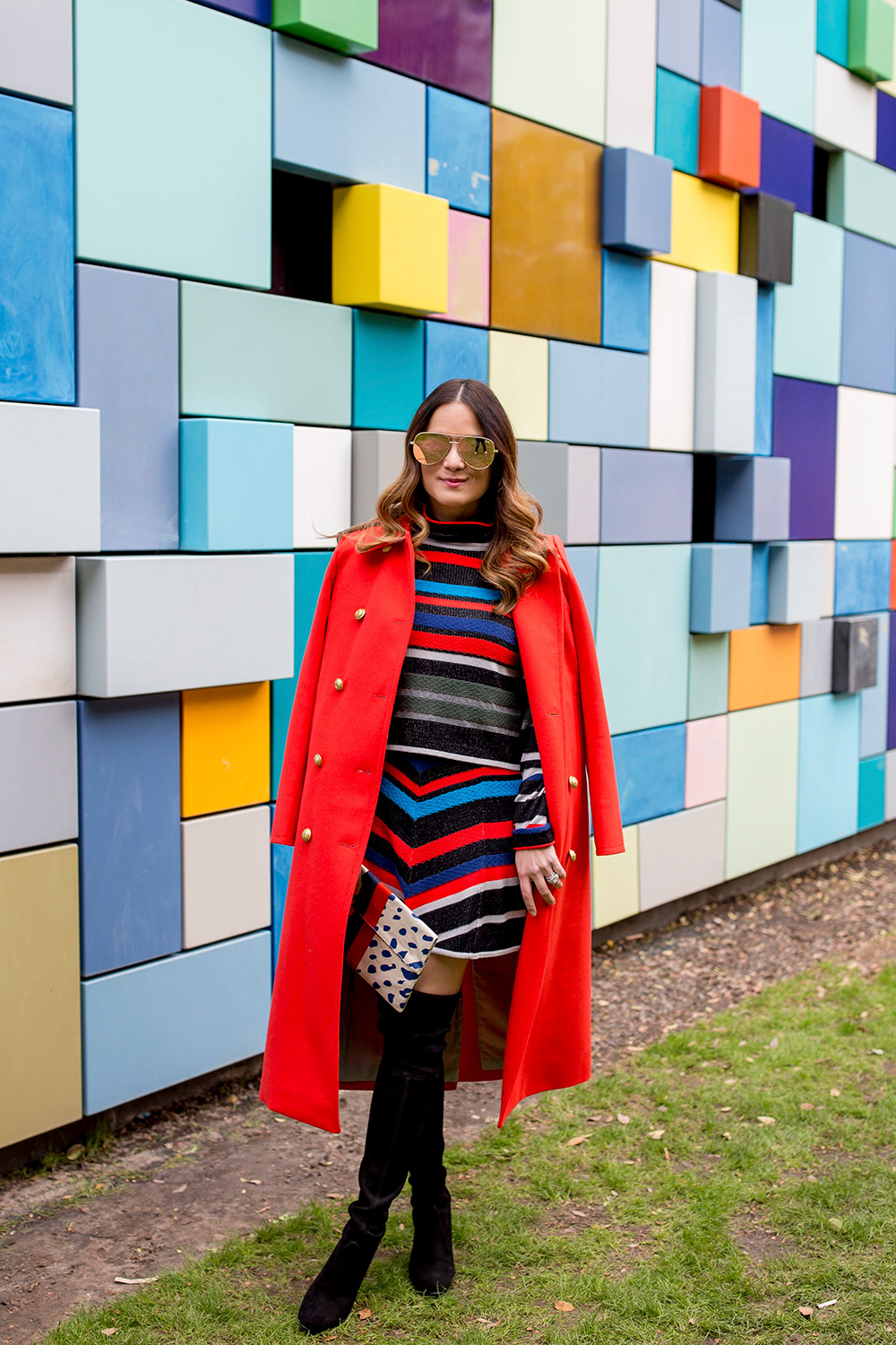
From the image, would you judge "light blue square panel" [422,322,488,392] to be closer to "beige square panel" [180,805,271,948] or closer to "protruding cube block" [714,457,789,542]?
"beige square panel" [180,805,271,948]

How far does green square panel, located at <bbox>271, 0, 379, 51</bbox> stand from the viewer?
3537 millimetres

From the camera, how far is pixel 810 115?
604 centimetres

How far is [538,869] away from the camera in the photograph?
100.0 inches

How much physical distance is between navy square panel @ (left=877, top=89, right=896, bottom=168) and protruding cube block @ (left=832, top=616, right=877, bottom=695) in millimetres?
2397

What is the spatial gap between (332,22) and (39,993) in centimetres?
277

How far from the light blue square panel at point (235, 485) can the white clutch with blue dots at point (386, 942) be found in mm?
1307

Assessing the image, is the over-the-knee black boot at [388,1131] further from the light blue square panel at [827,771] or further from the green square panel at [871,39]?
the green square panel at [871,39]

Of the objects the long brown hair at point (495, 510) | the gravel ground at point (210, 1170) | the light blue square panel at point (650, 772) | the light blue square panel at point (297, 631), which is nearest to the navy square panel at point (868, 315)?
the light blue square panel at point (650, 772)

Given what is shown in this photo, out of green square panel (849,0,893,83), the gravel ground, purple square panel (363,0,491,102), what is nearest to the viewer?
the gravel ground

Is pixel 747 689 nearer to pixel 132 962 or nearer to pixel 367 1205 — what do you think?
pixel 132 962

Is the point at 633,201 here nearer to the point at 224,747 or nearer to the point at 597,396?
the point at 597,396

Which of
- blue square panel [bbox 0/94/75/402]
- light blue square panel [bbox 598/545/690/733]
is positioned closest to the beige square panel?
blue square panel [bbox 0/94/75/402]

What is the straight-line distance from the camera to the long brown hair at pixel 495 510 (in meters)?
2.59

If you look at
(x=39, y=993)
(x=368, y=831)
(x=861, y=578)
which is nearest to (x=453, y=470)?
(x=368, y=831)
